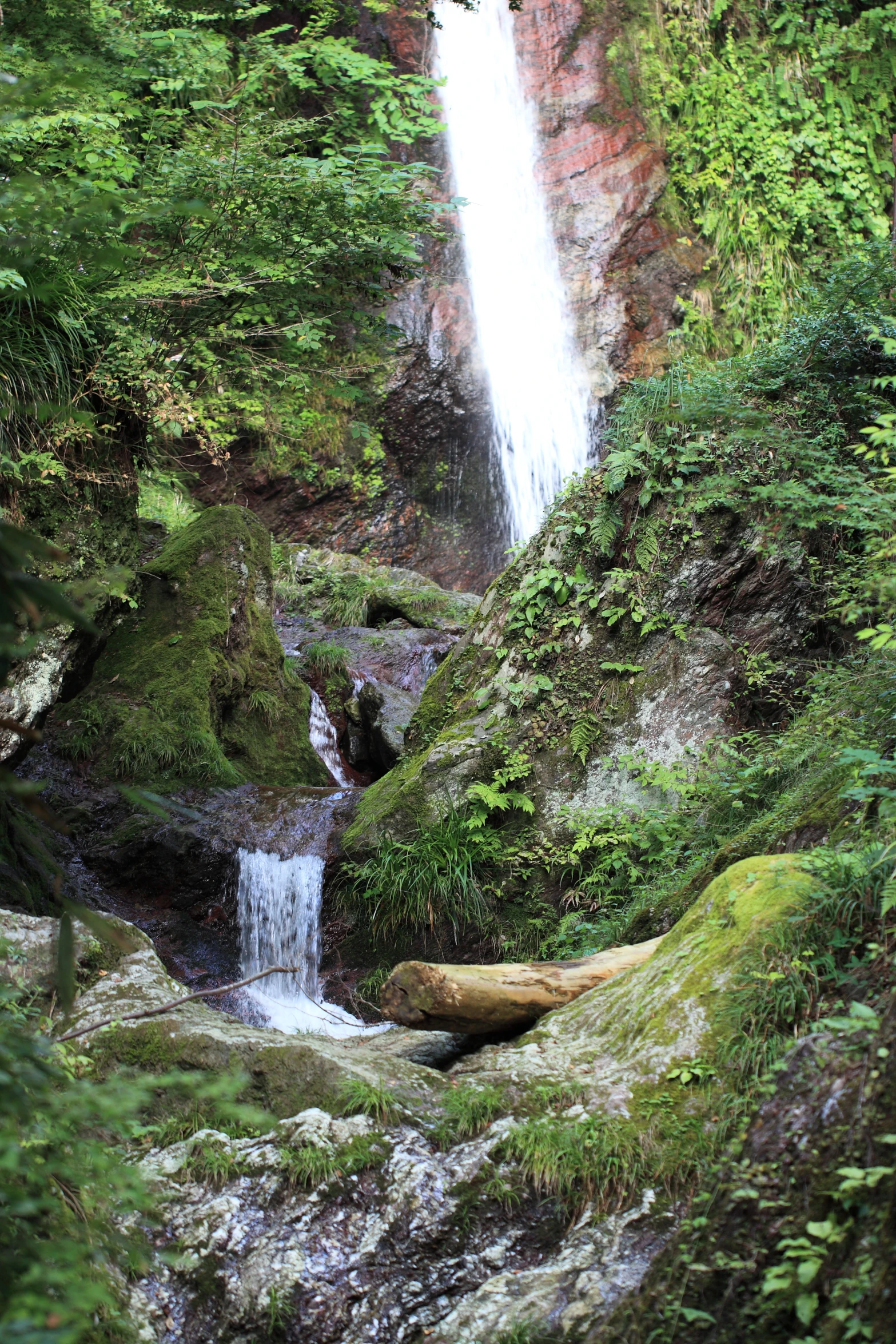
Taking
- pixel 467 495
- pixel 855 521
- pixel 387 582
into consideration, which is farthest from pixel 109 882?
pixel 467 495

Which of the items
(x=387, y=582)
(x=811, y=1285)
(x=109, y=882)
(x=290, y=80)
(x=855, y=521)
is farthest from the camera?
(x=387, y=582)

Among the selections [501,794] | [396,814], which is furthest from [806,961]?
[396,814]

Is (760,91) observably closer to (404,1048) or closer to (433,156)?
(433,156)

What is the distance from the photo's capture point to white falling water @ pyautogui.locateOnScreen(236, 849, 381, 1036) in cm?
629

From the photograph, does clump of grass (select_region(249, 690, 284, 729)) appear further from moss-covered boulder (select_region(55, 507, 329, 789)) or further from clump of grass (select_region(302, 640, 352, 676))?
clump of grass (select_region(302, 640, 352, 676))

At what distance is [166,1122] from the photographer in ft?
10.6

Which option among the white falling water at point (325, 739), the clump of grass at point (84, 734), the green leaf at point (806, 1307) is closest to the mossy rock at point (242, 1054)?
the green leaf at point (806, 1307)

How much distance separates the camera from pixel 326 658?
1073cm

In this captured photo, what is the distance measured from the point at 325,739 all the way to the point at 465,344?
25.0 feet

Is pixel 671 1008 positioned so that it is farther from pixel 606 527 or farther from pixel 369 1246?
pixel 606 527

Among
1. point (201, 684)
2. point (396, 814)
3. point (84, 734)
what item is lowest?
point (396, 814)

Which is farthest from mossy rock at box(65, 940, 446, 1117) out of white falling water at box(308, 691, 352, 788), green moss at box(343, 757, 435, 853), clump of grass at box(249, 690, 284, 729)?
white falling water at box(308, 691, 352, 788)

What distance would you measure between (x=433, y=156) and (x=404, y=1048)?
14.6 metres

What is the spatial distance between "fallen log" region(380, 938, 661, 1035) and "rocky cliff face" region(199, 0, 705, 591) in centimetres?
1054
